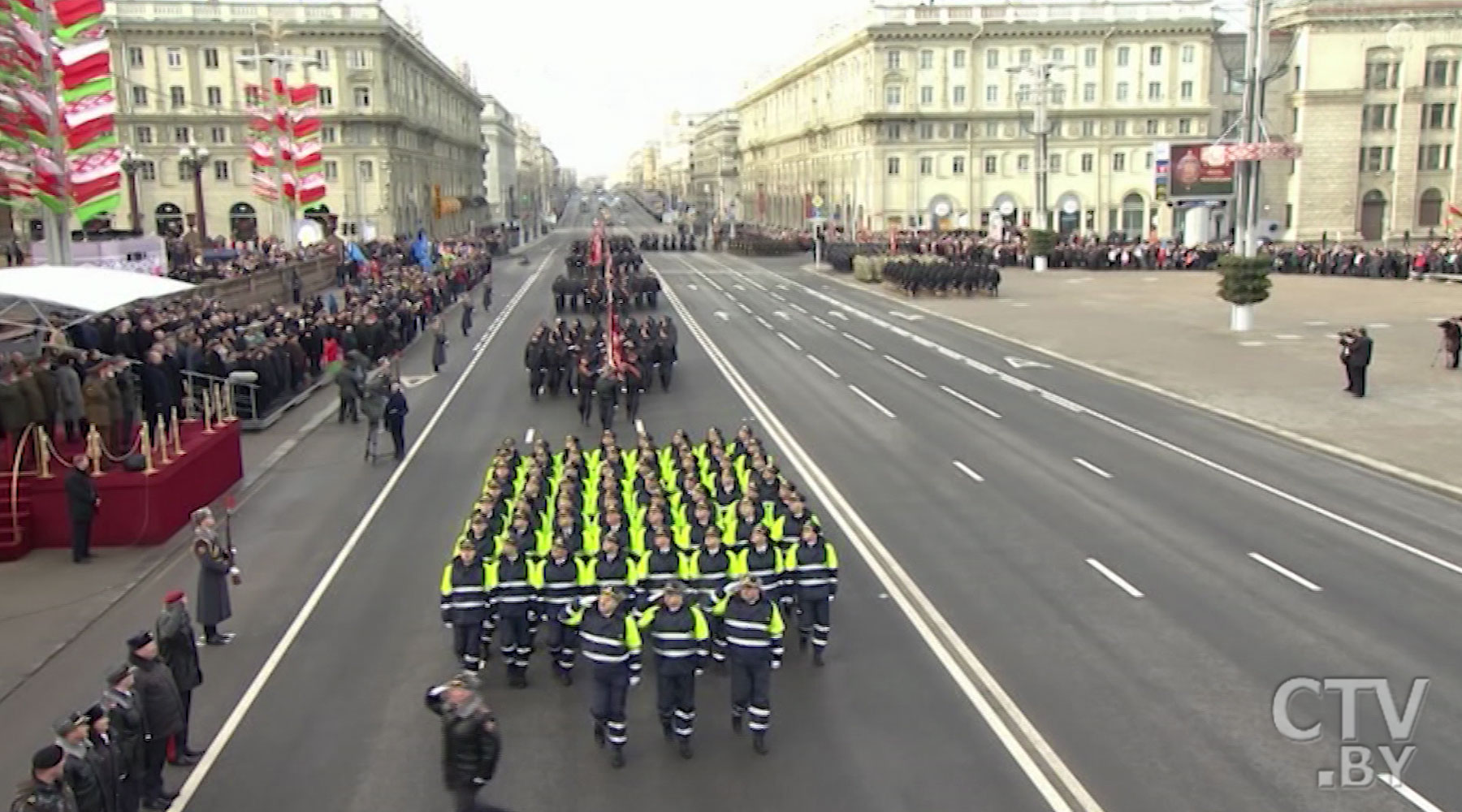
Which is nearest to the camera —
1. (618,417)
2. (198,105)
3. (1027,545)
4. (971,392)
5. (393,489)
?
(1027,545)

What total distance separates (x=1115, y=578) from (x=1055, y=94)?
92.8 meters

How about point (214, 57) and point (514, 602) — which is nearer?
point (514, 602)

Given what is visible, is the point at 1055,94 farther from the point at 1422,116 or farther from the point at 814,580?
the point at 814,580

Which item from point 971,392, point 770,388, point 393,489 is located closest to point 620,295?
point 770,388

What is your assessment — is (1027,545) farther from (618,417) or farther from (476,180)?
(476,180)

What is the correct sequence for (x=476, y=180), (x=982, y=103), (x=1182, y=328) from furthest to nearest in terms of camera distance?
(x=476, y=180) < (x=982, y=103) < (x=1182, y=328)

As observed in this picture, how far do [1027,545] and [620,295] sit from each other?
31.7 m

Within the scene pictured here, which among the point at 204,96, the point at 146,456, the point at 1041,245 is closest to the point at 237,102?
the point at 204,96

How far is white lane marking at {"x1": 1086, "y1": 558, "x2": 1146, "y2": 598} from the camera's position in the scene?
14883mm

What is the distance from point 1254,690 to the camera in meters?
11.9

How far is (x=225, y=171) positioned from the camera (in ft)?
299

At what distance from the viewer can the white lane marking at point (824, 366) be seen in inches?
1325

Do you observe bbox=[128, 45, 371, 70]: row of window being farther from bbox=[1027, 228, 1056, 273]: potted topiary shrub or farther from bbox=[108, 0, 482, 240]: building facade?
bbox=[1027, 228, 1056, 273]: potted topiary shrub

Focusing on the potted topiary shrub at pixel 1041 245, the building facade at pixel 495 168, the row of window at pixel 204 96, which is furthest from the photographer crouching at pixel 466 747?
the building facade at pixel 495 168
